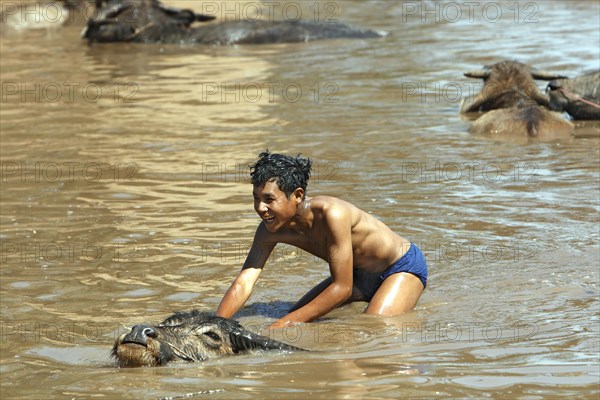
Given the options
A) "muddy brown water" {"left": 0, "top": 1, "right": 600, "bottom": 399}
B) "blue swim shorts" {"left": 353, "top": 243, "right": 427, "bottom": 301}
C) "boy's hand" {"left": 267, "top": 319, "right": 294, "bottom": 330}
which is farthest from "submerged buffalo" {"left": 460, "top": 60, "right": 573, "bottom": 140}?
"boy's hand" {"left": 267, "top": 319, "right": 294, "bottom": 330}

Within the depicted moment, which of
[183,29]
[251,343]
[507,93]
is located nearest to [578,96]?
[507,93]

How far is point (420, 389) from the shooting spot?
172 inches

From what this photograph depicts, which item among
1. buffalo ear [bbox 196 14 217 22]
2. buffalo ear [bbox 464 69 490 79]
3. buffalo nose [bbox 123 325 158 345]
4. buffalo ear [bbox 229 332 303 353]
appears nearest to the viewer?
buffalo nose [bbox 123 325 158 345]

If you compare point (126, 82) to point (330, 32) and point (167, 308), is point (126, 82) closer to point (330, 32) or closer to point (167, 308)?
point (330, 32)

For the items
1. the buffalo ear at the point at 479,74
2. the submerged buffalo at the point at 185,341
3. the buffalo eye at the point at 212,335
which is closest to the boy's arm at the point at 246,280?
the submerged buffalo at the point at 185,341

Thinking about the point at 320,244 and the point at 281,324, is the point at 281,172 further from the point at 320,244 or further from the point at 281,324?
the point at 281,324

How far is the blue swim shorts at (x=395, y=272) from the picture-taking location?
637 cm

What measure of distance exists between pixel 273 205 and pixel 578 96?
7160mm

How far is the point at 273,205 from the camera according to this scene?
5668 millimetres

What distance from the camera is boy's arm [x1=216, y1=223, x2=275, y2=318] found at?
588 centimetres

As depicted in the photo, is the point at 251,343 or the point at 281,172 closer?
the point at 251,343

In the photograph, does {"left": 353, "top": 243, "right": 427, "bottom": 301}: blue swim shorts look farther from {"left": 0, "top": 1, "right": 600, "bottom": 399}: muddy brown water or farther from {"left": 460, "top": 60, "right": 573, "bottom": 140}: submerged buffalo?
{"left": 460, "top": 60, "right": 573, "bottom": 140}: submerged buffalo

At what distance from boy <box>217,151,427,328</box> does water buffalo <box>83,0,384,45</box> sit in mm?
11744

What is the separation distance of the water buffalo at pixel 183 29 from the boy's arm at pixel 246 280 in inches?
477
